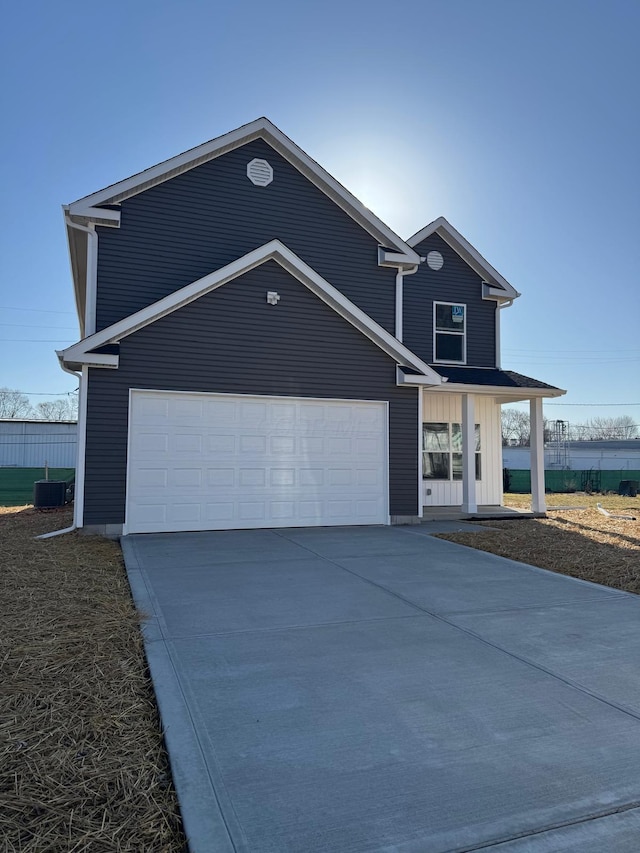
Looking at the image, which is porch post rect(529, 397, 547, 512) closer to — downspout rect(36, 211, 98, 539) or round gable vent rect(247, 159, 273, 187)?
round gable vent rect(247, 159, 273, 187)

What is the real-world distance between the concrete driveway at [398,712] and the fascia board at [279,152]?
23.9 feet

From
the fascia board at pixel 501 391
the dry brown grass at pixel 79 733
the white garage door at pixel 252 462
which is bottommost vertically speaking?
the dry brown grass at pixel 79 733

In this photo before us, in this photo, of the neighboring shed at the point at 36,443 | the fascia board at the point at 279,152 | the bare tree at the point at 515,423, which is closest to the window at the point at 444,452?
the fascia board at the point at 279,152

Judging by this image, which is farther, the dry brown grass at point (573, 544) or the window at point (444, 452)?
the window at point (444, 452)

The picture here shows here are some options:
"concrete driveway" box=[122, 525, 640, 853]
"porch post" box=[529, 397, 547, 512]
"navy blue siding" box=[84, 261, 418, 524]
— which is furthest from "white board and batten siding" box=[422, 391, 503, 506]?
"concrete driveway" box=[122, 525, 640, 853]

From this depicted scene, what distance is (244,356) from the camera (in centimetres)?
986

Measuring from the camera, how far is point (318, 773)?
2.43 meters

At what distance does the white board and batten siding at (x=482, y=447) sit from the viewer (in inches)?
526

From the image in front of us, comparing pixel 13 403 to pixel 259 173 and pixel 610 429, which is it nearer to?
pixel 259 173

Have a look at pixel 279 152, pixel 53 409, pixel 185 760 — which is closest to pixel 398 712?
pixel 185 760

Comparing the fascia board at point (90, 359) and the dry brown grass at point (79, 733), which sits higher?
the fascia board at point (90, 359)

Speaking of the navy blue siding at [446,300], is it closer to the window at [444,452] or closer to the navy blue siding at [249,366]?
the window at [444,452]

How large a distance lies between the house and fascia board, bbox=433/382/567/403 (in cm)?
4

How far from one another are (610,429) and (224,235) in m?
68.3
